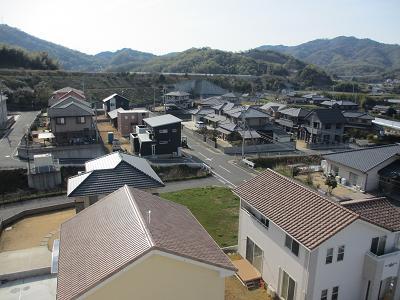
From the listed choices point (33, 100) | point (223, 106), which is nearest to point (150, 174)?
point (223, 106)

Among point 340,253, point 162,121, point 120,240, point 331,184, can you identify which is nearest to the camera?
point 120,240

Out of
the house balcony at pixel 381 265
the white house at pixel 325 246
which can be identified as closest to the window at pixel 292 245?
the white house at pixel 325 246

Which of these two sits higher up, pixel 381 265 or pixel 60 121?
pixel 60 121

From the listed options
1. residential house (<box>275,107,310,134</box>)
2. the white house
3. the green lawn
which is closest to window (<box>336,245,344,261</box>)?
the white house

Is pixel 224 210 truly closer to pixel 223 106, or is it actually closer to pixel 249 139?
pixel 249 139

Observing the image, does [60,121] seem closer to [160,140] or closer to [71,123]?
[71,123]

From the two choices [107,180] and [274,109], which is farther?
[274,109]

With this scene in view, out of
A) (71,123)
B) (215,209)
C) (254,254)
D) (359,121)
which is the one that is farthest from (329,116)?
(254,254)
